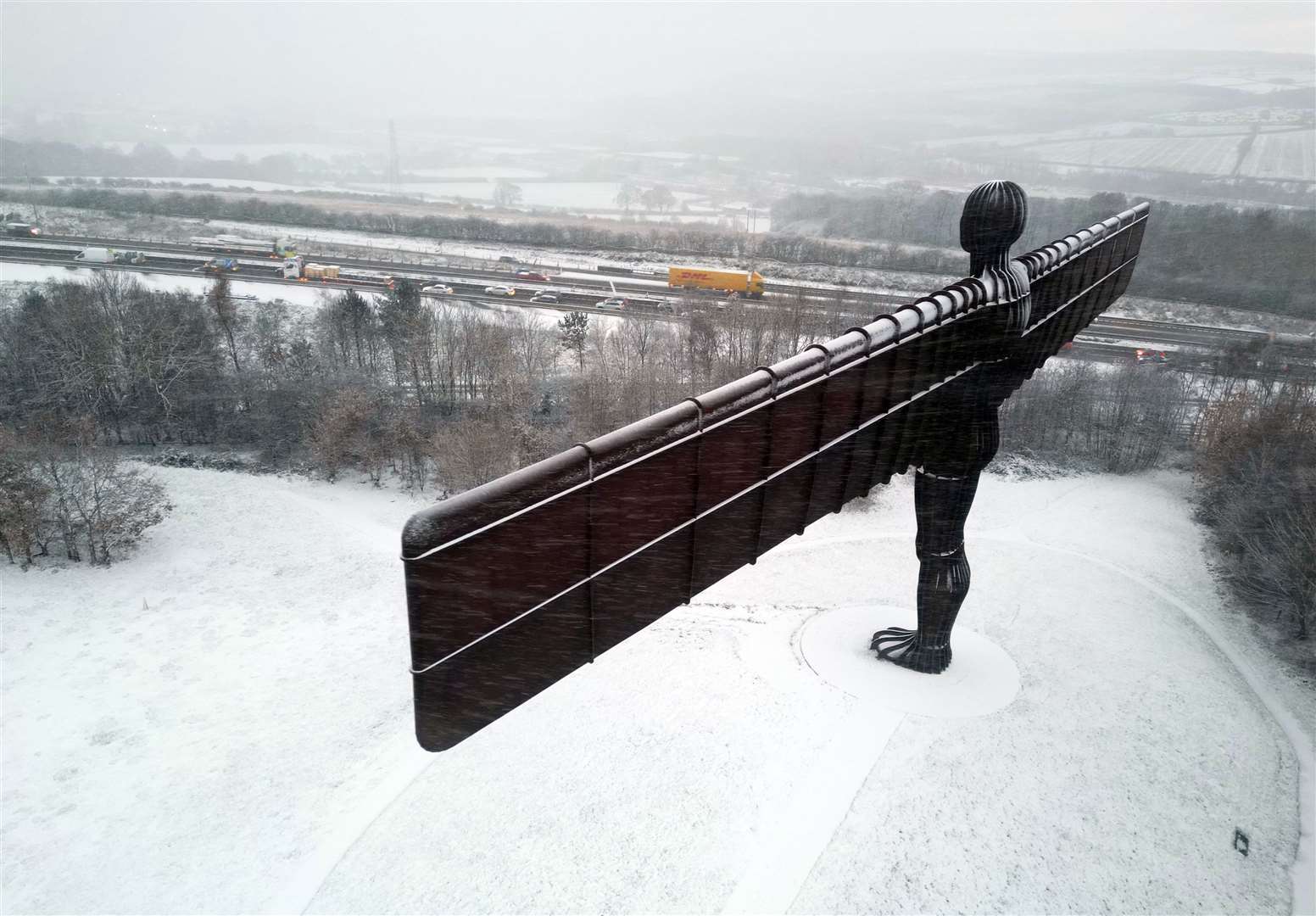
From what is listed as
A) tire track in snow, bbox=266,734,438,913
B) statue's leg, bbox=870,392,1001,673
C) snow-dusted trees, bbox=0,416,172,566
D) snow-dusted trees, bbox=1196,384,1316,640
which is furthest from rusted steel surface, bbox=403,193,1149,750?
snow-dusted trees, bbox=0,416,172,566

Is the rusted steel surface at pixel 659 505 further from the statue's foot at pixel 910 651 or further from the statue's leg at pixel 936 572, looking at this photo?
the statue's foot at pixel 910 651

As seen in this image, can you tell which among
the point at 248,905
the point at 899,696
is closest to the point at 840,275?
the point at 899,696

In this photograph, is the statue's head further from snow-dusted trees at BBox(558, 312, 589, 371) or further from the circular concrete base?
snow-dusted trees at BBox(558, 312, 589, 371)

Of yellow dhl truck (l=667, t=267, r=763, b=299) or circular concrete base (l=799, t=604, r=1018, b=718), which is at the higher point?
yellow dhl truck (l=667, t=267, r=763, b=299)

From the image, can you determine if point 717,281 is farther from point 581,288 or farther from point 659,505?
point 659,505

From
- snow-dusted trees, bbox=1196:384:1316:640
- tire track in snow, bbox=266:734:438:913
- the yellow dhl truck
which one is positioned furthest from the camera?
the yellow dhl truck

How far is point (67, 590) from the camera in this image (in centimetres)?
2455

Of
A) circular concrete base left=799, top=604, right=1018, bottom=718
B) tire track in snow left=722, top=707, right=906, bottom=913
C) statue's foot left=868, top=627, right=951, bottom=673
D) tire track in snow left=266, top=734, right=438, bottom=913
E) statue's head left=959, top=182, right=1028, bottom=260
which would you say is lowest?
tire track in snow left=266, top=734, right=438, bottom=913

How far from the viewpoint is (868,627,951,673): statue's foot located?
17.6 meters

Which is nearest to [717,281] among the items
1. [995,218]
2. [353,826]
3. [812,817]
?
[995,218]

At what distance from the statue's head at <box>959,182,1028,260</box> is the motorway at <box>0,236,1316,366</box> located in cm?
2832

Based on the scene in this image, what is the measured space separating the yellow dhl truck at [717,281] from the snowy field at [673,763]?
1208 inches

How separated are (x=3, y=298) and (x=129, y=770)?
139ft

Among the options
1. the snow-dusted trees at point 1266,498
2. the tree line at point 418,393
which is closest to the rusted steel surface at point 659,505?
the snow-dusted trees at point 1266,498
